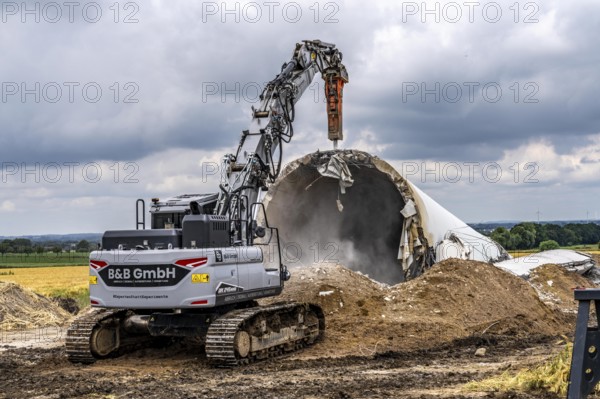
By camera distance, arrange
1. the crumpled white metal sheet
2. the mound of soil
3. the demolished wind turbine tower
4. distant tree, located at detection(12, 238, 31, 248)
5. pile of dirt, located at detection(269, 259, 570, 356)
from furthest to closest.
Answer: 1. distant tree, located at detection(12, 238, 31, 248)
2. the mound of soil
3. the crumpled white metal sheet
4. the demolished wind turbine tower
5. pile of dirt, located at detection(269, 259, 570, 356)

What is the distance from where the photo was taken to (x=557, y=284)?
21172 millimetres

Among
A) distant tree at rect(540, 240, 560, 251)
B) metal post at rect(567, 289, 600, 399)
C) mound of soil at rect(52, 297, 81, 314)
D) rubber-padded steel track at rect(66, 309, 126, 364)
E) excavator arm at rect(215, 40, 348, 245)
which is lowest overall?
mound of soil at rect(52, 297, 81, 314)

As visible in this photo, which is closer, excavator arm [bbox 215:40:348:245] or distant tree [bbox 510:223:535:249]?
excavator arm [bbox 215:40:348:245]

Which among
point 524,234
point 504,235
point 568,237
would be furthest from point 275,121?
point 568,237

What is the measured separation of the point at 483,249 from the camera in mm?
22031

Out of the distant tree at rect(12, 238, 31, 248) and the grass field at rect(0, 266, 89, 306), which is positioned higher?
the distant tree at rect(12, 238, 31, 248)

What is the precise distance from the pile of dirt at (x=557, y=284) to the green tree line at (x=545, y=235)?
11946mm

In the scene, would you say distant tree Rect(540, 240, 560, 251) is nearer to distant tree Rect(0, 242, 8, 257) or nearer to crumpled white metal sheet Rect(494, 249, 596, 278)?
crumpled white metal sheet Rect(494, 249, 596, 278)

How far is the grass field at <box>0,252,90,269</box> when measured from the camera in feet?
228

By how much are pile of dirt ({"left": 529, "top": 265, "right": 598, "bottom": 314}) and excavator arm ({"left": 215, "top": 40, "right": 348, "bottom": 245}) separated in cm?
691

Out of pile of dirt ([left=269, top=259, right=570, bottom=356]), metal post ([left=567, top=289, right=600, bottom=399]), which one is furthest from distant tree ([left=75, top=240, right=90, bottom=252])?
metal post ([left=567, top=289, right=600, bottom=399])

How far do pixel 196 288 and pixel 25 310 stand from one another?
34.0 feet

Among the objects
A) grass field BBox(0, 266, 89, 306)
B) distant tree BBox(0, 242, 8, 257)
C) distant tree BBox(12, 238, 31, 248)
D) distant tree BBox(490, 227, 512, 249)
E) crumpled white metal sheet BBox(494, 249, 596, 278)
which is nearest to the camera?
crumpled white metal sheet BBox(494, 249, 596, 278)

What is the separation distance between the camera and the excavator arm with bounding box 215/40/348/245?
13878mm
